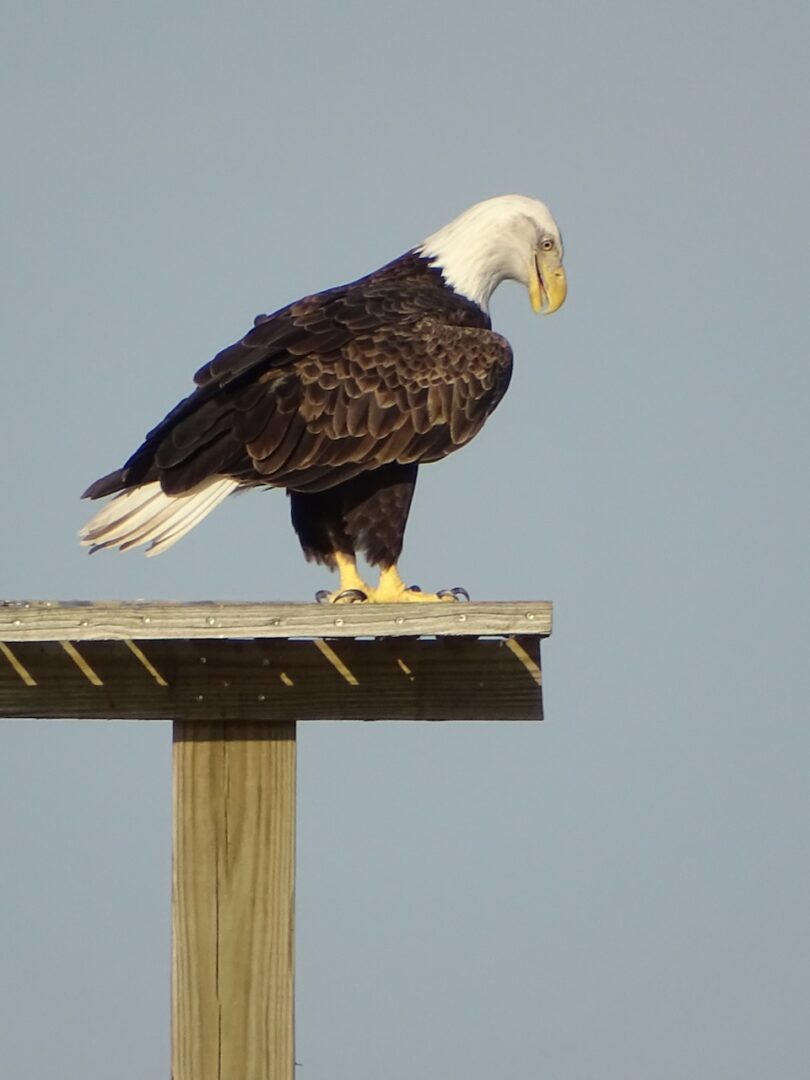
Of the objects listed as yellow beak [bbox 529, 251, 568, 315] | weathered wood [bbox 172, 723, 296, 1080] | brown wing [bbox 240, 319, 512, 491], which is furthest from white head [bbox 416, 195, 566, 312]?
weathered wood [bbox 172, 723, 296, 1080]

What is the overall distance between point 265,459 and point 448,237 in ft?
5.03

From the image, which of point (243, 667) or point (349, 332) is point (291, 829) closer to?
point (243, 667)

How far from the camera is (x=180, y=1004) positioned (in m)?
4.59

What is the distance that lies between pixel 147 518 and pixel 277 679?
5.23 ft

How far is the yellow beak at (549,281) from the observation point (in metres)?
7.59

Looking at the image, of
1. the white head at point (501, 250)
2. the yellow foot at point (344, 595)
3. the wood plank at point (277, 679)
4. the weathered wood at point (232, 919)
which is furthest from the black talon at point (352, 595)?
the weathered wood at point (232, 919)

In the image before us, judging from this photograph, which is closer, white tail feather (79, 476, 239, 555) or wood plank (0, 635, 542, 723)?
wood plank (0, 635, 542, 723)

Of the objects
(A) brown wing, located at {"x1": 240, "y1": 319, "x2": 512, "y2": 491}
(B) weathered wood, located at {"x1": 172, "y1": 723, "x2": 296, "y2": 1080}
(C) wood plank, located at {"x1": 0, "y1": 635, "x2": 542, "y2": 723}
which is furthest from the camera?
(A) brown wing, located at {"x1": 240, "y1": 319, "x2": 512, "y2": 491}

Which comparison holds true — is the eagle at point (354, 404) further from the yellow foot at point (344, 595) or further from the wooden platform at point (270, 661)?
the wooden platform at point (270, 661)

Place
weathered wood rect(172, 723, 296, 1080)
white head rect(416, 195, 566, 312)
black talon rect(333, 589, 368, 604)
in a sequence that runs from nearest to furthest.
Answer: weathered wood rect(172, 723, 296, 1080)
black talon rect(333, 589, 368, 604)
white head rect(416, 195, 566, 312)

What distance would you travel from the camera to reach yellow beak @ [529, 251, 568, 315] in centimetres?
759

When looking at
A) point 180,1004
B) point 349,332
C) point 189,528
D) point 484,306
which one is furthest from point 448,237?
point 180,1004

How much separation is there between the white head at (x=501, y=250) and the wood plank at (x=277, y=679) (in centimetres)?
293

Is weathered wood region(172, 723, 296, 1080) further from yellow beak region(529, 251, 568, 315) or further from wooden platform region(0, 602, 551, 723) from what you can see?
yellow beak region(529, 251, 568, 315)
